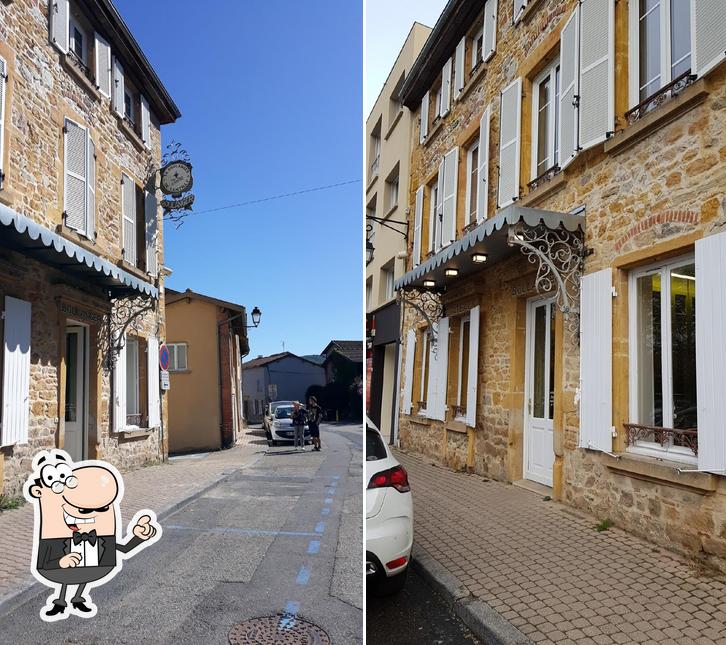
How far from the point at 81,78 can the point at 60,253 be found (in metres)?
0.42

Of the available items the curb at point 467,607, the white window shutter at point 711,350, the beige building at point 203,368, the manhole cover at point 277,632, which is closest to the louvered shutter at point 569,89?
the white window shutter at point 711,350

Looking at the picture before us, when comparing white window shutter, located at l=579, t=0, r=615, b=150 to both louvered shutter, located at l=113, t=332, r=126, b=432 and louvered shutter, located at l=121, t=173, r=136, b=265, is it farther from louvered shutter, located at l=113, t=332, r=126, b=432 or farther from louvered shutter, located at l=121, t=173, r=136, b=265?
louvered shutter, located at l=113, t=332, r=126, b=432

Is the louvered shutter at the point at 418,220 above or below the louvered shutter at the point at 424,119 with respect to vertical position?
below

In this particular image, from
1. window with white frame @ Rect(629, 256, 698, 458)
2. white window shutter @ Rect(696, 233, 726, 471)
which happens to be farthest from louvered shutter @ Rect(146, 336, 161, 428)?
window with white frame @ Rect(629, 256, 698, 458)

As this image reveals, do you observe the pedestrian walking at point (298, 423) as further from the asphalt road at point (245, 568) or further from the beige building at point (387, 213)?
the beige building at point (387, 213)

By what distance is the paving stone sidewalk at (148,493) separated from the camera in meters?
1.33

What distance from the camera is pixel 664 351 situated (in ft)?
10.1

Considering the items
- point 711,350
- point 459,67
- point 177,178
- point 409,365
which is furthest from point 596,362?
point 177,178

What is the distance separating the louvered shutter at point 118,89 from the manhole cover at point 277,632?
118 centimetres

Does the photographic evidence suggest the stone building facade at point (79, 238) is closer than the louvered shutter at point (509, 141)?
Yes

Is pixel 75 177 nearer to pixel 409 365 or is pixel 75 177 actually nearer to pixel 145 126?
pixel 145 126

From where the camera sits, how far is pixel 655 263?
10.5ft

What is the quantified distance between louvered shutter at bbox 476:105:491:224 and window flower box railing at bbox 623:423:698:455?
1.71 meters

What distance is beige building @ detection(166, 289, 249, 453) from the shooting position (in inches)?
59.4
